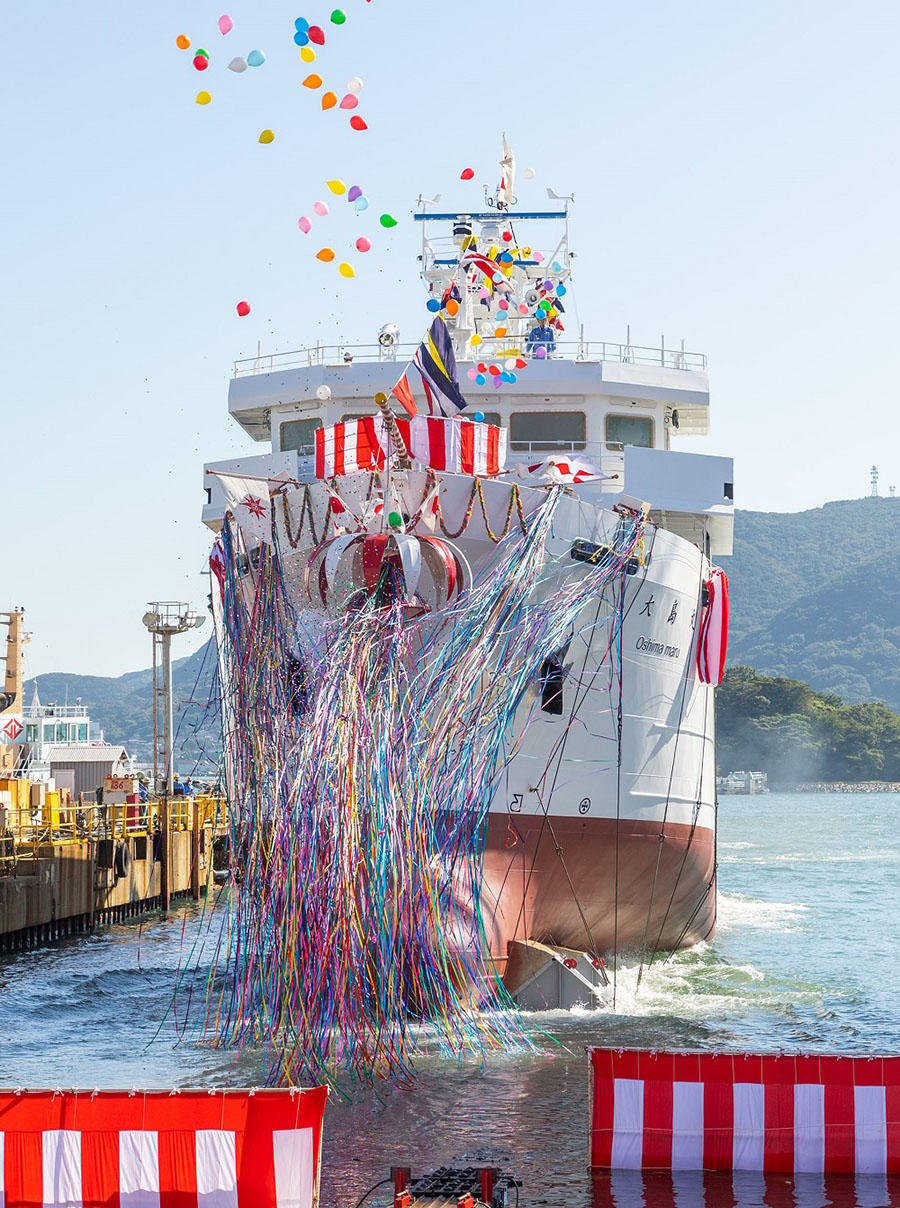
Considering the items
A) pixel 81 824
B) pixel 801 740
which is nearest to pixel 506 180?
pixel 81 824

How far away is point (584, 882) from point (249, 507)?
586 centimetres

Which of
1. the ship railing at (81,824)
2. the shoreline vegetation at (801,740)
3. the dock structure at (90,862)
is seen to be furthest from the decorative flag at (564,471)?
the shoreline vegetation at (801,740)

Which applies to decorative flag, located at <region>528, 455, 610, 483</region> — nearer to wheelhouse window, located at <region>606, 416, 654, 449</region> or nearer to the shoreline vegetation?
wheelhouse window, located at <region>606, 416, 654, 449</region>

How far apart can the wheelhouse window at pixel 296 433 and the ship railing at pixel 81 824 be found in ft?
19.9

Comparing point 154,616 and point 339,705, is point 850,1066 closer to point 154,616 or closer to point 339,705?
point 339,705

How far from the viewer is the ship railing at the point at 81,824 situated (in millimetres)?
28797

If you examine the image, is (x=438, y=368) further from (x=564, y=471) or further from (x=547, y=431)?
(x=547, y=431)

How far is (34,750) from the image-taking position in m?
63.8

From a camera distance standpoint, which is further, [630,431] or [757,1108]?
[630,431]

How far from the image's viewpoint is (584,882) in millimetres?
19047

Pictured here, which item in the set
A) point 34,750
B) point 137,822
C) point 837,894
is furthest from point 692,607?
point 34,750

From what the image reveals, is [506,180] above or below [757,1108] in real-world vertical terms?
above

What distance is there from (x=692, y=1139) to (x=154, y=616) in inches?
1134

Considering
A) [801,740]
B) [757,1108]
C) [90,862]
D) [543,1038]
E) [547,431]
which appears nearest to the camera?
[757,1108]
